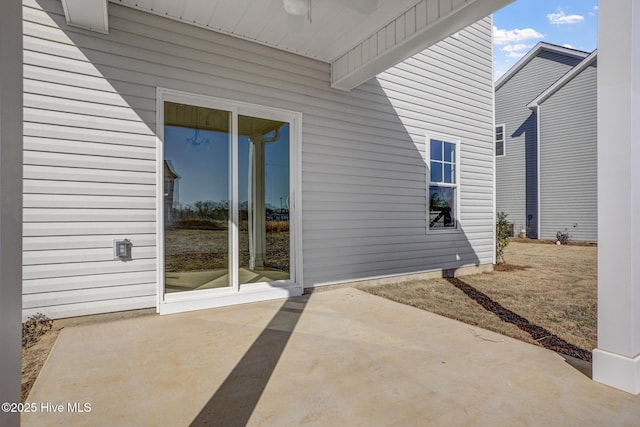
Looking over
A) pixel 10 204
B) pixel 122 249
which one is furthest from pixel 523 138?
pixel 10 204

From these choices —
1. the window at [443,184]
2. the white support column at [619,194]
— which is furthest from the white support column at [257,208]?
the white support column at [619,194]

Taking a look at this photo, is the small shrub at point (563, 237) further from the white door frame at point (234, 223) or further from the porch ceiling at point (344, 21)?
the white door frame at point (234, 223)

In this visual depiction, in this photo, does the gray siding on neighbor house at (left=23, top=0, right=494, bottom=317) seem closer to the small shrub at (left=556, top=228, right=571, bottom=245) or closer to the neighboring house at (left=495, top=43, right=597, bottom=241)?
the small shrub at (left=556, top=228, right=571, bottom=245)

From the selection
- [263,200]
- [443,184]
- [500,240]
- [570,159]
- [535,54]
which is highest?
[535,54]

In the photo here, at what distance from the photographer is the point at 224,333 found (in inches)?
109

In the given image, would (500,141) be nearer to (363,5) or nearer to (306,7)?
(363,5)

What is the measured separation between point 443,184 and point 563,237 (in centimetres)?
780

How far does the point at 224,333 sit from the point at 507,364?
2073mm

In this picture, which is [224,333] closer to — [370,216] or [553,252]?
[370,216]

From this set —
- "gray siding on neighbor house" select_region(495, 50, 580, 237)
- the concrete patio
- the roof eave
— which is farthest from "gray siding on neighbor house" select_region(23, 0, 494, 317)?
the roof eave

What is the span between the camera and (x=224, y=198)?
363cm

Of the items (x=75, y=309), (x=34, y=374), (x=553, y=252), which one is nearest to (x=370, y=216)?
(x=75, y=309)

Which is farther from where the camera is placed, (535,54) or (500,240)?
(535,54)

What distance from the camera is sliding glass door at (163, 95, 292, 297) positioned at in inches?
134
